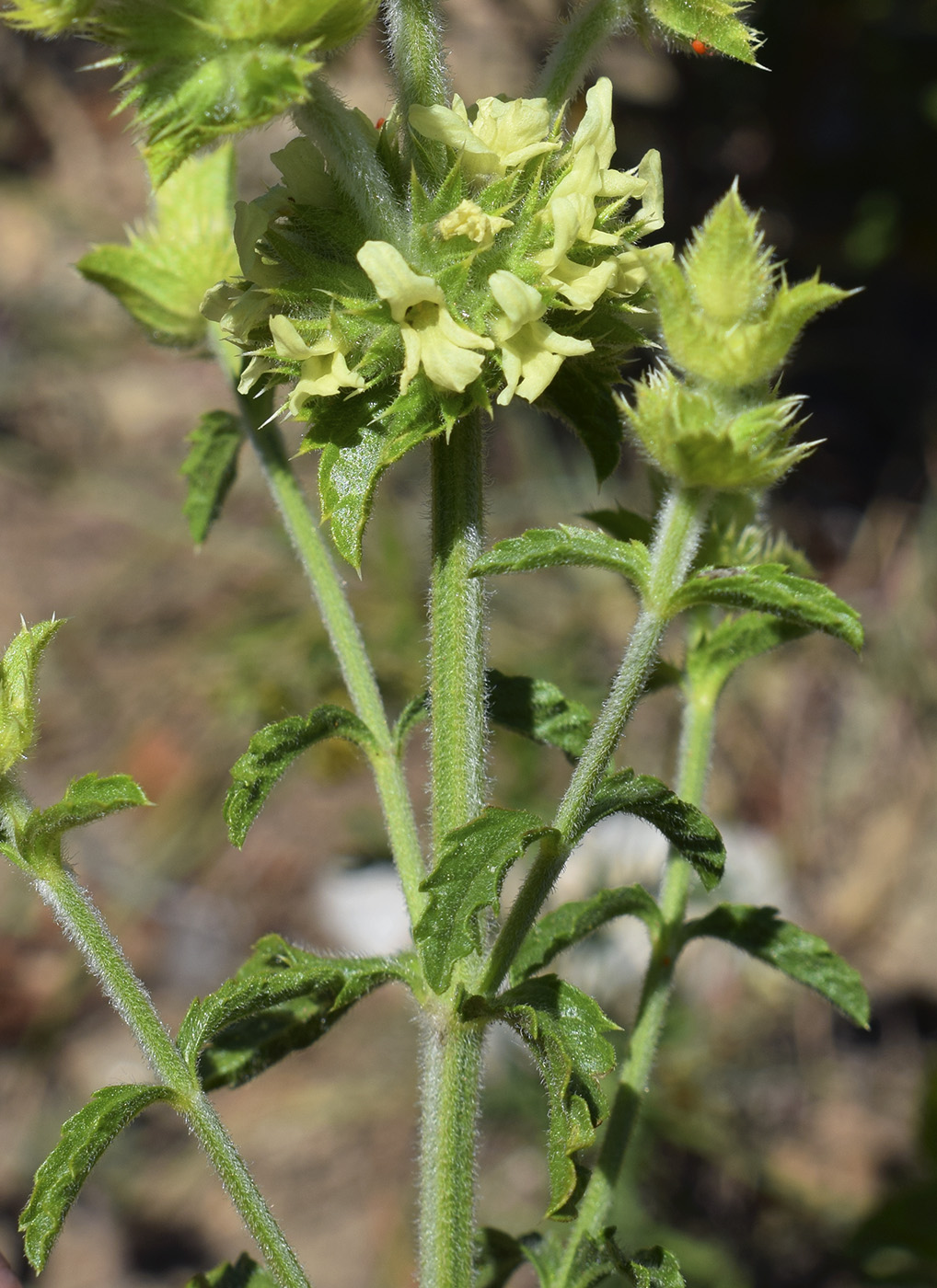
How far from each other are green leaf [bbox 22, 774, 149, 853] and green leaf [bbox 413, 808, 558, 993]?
34cm

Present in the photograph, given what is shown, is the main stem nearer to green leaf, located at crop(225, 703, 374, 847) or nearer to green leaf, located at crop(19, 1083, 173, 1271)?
green leaf, located at crop(225, 703, 374, 847)

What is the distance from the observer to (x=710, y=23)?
138 centimetres

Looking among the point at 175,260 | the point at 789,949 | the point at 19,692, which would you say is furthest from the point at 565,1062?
the point at 175,260

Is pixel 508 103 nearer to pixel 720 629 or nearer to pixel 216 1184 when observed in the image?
pixel 720 629

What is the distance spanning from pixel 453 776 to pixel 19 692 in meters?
0.54

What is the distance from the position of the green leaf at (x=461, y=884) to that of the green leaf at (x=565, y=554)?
0.96 ft

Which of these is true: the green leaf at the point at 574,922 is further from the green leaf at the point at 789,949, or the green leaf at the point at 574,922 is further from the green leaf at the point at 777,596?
the green leaf at the point at 777,596

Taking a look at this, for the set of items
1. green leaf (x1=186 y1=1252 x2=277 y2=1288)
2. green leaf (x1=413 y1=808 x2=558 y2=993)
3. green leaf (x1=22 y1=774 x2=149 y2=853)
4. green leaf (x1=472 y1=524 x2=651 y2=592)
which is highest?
green leaf (x1=472 y1=524 x2=651 y2=592)

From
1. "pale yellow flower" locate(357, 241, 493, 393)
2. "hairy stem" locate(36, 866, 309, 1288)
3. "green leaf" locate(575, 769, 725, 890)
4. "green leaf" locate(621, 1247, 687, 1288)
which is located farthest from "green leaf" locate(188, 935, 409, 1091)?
"pale yellow flower" locate(357, 241, 493, 393)

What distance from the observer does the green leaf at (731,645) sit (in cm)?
179

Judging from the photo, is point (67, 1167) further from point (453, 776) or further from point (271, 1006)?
point (453, 776)

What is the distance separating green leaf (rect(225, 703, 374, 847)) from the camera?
4.78 feet

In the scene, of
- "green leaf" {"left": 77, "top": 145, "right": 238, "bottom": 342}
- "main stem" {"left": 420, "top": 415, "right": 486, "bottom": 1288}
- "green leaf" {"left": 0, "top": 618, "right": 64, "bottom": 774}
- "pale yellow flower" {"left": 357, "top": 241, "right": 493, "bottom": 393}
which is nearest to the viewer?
"pale yellow flower" {"left": 357, "top": 241, "right": 493, "bottom": 393}

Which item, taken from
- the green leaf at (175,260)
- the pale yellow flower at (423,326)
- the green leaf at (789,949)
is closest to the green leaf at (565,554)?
the pale yellow flower at (423,326)
